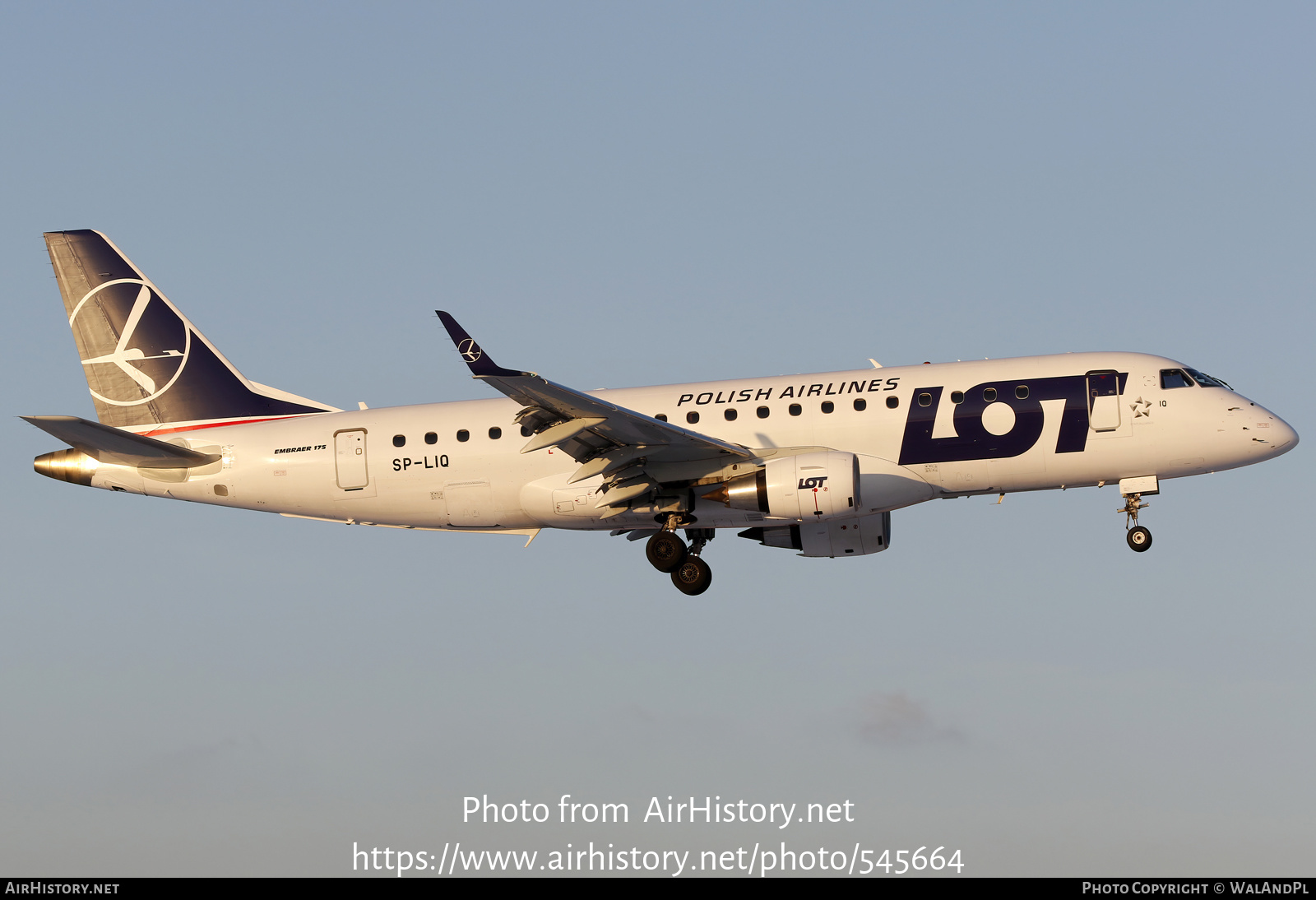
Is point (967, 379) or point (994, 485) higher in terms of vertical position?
point (967, 379)

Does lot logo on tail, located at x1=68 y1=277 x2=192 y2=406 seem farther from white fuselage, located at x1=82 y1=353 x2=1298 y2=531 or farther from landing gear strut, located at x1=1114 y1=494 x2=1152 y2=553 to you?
landing gear strut, located at x1=1114 y1=494 x2=1152 y2=553

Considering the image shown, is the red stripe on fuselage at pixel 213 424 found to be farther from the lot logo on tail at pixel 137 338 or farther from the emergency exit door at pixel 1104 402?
the emergency exit door at pixel 1104 402

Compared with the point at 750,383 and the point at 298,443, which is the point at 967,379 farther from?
the point at 298,443

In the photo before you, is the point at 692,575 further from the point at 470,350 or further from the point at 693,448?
the point at 470,350

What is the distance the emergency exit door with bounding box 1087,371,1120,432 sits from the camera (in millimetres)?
34250

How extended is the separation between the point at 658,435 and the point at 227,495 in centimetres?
1219

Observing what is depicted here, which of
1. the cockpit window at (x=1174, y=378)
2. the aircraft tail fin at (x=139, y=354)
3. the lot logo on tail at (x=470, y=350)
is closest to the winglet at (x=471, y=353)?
the lot logo on tail at (x=470, y=350)

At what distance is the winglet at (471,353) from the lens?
96.4ft

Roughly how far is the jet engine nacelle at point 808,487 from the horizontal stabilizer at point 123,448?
14.7m

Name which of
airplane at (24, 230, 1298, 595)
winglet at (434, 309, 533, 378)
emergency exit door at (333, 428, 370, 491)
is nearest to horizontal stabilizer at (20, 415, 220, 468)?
airplane at (24, 230, 1298, 595)

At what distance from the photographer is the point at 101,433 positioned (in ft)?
115

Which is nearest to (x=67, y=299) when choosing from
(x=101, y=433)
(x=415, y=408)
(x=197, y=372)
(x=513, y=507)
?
(x=197, y=372)

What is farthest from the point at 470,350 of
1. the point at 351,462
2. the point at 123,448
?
the point at 123,448

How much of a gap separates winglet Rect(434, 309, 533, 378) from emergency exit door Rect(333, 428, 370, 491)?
812cm
